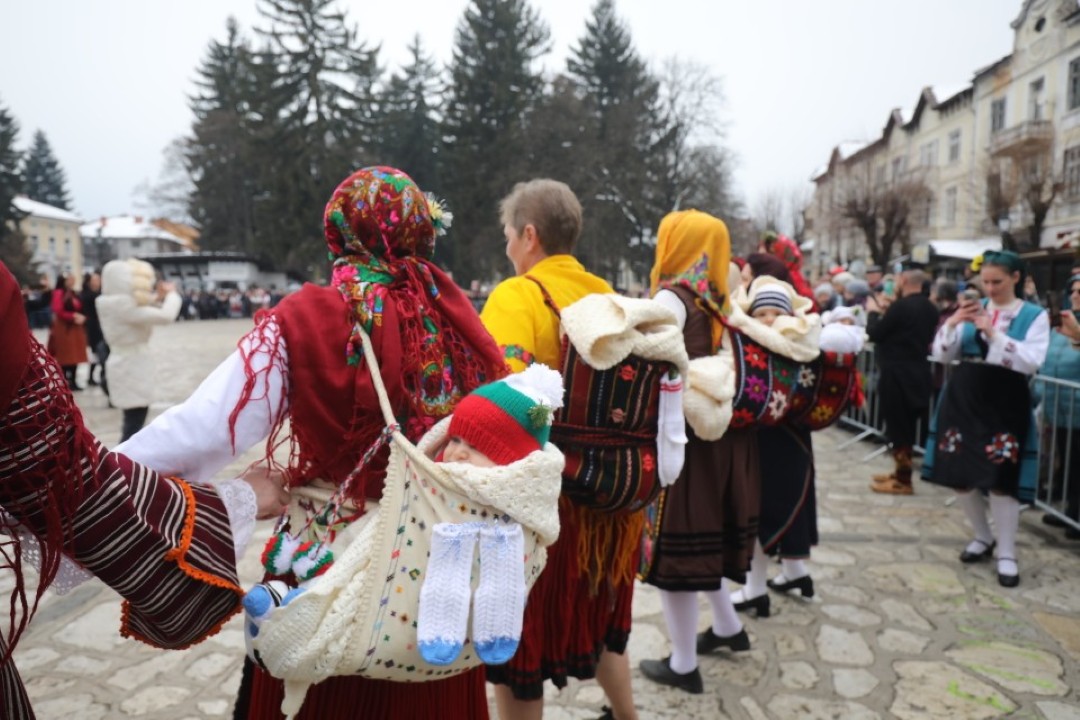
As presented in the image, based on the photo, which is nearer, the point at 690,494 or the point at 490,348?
the point at 490,348

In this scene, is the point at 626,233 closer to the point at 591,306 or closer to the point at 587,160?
the point at 587,160

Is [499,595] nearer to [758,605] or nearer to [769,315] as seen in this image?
[769,315]

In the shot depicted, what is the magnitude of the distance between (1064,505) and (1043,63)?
3057 centimetres

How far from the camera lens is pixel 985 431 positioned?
436 centimetres

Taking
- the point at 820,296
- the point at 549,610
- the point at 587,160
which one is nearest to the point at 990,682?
the point at 549,610

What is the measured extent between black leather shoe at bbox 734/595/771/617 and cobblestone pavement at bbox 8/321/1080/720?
0.06 m

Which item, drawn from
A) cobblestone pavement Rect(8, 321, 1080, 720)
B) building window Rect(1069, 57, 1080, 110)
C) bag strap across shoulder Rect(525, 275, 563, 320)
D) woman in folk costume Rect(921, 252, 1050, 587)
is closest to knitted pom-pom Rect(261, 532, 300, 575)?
bag strap across shoulder Rect(525, 275, 563, 320)

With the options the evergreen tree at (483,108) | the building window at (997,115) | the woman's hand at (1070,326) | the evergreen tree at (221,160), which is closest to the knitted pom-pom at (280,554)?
the woman's hand at (1070,326)

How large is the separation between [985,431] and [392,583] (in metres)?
4.28

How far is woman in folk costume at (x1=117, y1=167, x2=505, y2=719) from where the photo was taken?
1553 mm

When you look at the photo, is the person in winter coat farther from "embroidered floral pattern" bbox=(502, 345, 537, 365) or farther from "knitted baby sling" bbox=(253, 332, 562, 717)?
"knitted baby sling" bbox=(253, 332, 562, 717)

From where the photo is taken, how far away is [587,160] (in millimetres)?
31609

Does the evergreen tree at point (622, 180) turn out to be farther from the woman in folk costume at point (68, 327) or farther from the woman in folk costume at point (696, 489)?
the woman in folk costume at point (696, 489)

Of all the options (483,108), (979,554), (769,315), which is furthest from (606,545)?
(483,108)
